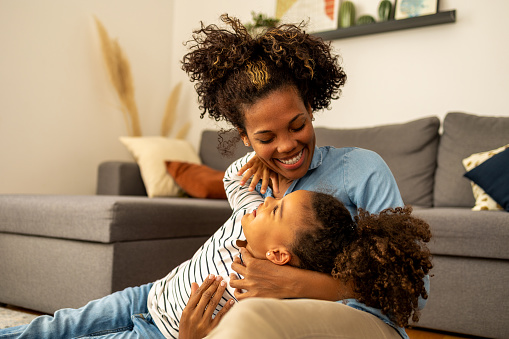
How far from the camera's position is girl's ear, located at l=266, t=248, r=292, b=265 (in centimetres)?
116

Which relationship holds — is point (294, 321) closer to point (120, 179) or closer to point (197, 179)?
point (197, 179)

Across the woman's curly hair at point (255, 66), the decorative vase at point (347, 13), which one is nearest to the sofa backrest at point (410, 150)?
the decorative vase at point (347, 13)

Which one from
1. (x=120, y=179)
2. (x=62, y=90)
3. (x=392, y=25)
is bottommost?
(x=120, y=179)

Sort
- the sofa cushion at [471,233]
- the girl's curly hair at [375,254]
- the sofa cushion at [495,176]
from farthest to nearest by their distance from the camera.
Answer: the sofa cushion at [495,176] → the sofa cushion at [471,233] → the girl's curly hair at [375,254]

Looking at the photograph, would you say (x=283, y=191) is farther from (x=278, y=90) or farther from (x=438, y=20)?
(x=438, y=20)

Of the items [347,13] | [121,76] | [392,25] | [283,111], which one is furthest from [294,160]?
[121,76]

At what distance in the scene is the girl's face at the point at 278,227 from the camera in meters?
1.17

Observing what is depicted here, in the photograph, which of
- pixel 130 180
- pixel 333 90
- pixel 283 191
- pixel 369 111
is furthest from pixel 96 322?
pixel 369 111

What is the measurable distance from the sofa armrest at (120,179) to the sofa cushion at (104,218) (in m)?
0.83

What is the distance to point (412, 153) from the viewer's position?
10.1 feet

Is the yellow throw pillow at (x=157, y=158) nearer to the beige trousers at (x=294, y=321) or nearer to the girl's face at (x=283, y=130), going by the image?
the girl's face at (x=283, y=130)

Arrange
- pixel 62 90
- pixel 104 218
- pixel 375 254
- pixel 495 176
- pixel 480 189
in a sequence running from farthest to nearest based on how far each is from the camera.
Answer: pixel 62 90 → pixel 480 189 → pixel 495 176 → pixel 104 218 → pixel 375 254

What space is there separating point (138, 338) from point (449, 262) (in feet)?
5.10

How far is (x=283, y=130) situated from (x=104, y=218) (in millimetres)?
1218
